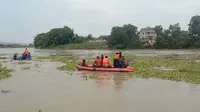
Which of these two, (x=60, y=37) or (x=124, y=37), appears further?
(x=60, y=37)

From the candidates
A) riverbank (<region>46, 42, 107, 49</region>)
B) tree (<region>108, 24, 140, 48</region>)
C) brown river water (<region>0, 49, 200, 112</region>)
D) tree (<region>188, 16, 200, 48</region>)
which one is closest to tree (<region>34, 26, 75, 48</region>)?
riverbank (<region>46, 42, 107, 49</region>)

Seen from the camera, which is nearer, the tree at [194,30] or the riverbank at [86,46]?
the tree at [194,30]

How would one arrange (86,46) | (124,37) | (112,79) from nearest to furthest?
(112,79) → (124,37) → (86,46)

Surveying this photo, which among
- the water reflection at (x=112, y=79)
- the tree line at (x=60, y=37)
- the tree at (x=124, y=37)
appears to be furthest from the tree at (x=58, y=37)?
the water reflection at (x=112, y=79)

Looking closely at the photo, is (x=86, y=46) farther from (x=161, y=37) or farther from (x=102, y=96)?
(x=102, y=96)

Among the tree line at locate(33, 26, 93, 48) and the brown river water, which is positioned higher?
the tree line at locate(33, 26, 93, 48)

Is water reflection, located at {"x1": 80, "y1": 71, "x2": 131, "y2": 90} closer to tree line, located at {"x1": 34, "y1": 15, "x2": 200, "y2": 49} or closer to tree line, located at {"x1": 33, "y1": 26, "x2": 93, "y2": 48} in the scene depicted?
tree line, located at {"x1": 34, "y1": 15, "x2": 200, "y2": 49}

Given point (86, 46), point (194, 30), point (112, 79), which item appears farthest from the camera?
point (86, 46)

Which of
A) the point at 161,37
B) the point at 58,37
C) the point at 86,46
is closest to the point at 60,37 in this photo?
the point at 58,37

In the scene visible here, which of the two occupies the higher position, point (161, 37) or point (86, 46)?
point (161, 37)

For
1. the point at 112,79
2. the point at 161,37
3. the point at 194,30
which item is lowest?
the point at 112,79

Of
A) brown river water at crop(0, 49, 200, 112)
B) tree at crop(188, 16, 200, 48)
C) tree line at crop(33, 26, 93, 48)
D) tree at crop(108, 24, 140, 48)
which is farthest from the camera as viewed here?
tree line at crop(33, 26, 93, 48)

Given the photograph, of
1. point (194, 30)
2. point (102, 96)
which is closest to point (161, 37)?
point (194, 30)

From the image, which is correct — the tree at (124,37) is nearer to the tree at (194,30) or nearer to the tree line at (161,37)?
the tree line at (161,37)
